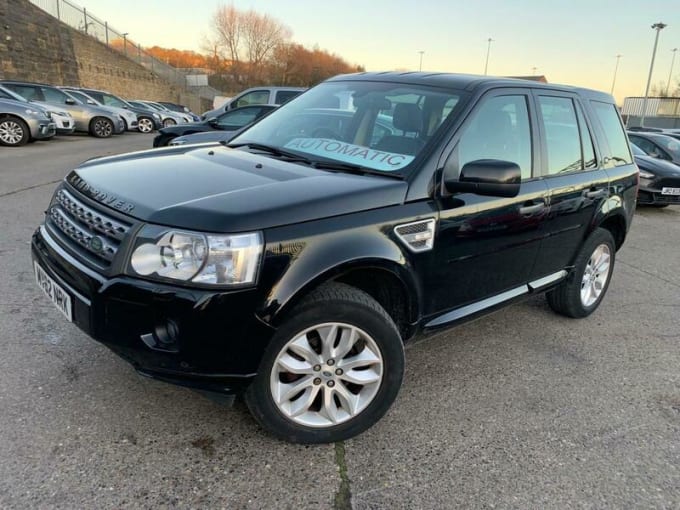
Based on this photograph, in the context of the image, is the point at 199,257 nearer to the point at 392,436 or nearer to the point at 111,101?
the point at 392,436

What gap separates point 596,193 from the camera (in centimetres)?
390

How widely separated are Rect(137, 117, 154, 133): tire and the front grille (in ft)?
69.1

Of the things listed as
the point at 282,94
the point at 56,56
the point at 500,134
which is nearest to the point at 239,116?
the point at 282,94

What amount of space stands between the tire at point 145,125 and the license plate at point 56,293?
2113 cm

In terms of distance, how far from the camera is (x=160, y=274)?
83.2 inches

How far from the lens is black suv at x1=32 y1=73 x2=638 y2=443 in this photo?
212cm

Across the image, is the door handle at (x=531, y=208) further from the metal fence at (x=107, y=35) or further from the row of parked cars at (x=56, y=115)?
the metal fence at (x=107, y=35)

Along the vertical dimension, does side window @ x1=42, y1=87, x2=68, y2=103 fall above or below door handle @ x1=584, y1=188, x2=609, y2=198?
above

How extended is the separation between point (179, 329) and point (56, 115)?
→ 49.1 feet

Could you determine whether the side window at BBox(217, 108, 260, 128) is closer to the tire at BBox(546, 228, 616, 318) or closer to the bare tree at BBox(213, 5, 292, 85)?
the tire at BBox(546, 228, 616, 318)

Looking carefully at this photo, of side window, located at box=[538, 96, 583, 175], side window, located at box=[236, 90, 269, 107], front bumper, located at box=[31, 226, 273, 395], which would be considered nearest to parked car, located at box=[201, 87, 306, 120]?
side window, located at box=[236, 90, 269, 107]

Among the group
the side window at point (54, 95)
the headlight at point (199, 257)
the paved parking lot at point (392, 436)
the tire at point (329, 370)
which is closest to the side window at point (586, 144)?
the paved parking lot at point (392, 436)

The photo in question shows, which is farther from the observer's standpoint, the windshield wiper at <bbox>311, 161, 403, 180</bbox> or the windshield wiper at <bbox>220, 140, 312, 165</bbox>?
the windshield wiper at <bbox>220, 140, 312, 165</bbox>

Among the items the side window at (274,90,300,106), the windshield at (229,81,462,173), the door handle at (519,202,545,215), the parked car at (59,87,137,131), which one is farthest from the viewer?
the parked car at (59,87,137,131)
